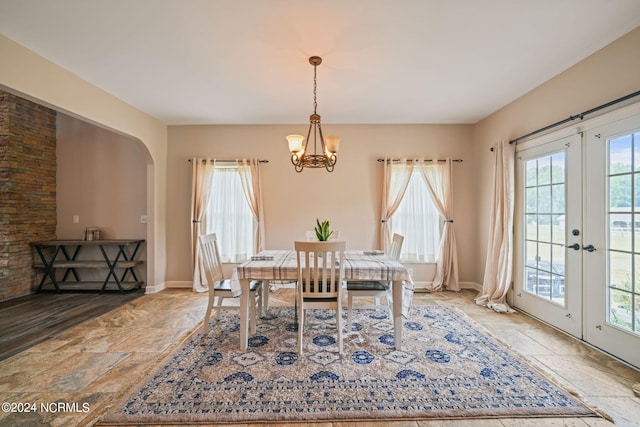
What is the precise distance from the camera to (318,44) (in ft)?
7.91

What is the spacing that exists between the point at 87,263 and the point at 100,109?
2385mm

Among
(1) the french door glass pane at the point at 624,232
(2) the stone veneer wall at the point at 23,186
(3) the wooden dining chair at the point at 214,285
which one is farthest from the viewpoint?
(2) the stone veneer wall at the point at 23,186

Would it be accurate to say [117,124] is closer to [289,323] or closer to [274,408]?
[289,323]

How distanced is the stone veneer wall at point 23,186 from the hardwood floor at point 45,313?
0.42m

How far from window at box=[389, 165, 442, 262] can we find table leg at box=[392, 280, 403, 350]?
208 centimetres

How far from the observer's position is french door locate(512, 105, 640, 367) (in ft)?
7.32

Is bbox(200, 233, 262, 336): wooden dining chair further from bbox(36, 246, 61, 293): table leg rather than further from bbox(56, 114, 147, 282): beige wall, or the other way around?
bbox(36, 246, 61, 293): table leg

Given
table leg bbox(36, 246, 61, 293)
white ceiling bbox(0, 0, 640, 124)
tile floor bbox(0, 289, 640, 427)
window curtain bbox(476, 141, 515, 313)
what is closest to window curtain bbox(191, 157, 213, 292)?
white ceiling bbox(0, 0, 640, 124)

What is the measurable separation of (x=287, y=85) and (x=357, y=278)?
226cm

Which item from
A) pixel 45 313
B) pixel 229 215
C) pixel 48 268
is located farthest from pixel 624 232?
pixel 48 268

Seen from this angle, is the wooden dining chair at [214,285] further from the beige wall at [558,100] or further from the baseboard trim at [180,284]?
the beige wall at [558,100]

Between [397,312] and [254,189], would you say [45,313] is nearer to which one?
[254,189]

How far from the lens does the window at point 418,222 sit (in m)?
4.53

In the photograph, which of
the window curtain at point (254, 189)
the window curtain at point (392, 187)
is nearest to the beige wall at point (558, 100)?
the window curtain at point (392, 187)
